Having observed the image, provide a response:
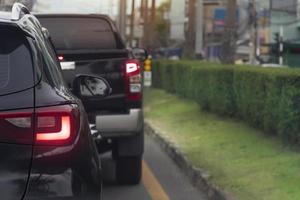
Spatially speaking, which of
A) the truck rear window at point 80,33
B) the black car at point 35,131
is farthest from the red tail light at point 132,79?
the black car at point 35,131

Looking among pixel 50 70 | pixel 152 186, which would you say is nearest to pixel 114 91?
pixel 152 186

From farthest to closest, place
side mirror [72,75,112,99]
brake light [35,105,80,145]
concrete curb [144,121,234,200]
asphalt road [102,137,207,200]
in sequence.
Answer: asphalt road [102,137,207,200], concrete curb [144,121,234,200], side mirror [72,75,112,99], brake light [35,105,80,145]

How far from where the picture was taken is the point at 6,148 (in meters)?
3.55

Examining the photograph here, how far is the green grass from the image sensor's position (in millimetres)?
7125

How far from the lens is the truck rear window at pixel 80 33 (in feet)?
26.6

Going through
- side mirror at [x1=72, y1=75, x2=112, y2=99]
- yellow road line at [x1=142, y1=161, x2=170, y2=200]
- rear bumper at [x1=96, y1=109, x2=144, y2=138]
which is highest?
side mirror at [x1=72, y1=75, x2=112, y2=99]

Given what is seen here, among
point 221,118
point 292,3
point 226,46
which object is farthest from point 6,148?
point 292,3

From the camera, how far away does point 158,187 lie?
8344 mm

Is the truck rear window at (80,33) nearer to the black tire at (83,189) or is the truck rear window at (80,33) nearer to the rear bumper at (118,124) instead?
the rear bumper at (118,124)

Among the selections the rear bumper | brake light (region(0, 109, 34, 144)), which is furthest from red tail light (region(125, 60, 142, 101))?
brake light (region(0, 109, 34, 144))

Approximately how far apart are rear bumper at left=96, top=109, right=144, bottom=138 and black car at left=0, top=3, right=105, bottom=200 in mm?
3412

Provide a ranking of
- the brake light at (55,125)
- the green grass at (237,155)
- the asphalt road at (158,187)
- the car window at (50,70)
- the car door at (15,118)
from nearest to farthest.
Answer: the car door at (15,118) → the brake light at (55,125) → the car window at (50,70) → the green grass at (237,155) → the asphalt road at (158,187)

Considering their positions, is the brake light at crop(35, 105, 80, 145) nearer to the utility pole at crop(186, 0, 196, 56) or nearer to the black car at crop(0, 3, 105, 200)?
the black car at crop(0, 3, 105, 200)

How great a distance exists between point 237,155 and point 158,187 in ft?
4.46
